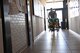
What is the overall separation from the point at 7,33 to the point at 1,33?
0.28 meters

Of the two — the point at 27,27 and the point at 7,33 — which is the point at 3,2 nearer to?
the point at 7,33

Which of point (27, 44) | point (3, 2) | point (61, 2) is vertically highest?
point (61, 2)

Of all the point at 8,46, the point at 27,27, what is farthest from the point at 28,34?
the point at 8,46

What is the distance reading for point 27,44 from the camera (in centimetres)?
561

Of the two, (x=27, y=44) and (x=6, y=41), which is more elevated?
(x=6, y=41)

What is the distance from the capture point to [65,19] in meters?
18.2

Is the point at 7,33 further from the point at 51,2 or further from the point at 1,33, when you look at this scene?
the point at 51,2

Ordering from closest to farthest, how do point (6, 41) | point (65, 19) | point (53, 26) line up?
1. point (6, 41)
2. point (53, 26)
3. point (65, 19)

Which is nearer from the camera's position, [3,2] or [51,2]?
[3,2]

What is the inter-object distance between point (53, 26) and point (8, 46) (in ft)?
26.2

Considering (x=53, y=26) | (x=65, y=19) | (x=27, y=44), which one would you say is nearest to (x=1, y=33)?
(x=27, y=44)

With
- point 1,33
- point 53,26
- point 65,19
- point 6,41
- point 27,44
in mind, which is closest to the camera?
point 1,33

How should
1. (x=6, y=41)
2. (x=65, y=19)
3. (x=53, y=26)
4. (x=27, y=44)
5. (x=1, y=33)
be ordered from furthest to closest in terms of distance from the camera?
(x=65, y=19)
(x=53, y=26)
(x=27, y=44)
(x=6, y=41)
(x=1, y=33)

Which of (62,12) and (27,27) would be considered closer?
(27,27)
